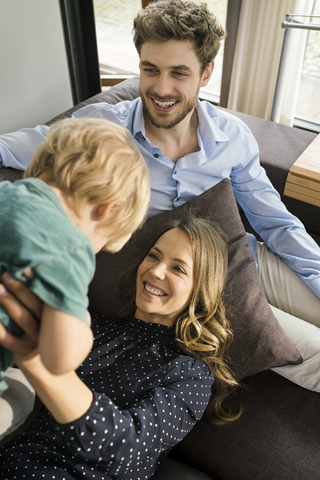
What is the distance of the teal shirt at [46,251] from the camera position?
66cm

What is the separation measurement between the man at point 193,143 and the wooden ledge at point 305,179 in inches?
7.6

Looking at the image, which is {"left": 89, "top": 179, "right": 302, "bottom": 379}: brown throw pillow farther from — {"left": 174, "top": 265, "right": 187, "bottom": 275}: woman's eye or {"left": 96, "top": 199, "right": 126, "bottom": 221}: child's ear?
{"left": 96, "top": 199, "right": 126, "bottom": 221}: child's ear

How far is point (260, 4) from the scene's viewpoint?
279 cm

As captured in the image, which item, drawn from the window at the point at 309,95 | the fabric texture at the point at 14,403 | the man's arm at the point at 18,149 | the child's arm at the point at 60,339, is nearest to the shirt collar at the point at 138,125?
the man's arm at the point at 18,149

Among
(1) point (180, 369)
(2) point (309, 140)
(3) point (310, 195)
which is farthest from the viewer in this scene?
(2) point (309, 140)

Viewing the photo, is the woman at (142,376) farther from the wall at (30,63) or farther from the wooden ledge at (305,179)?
the wall at (30,63)

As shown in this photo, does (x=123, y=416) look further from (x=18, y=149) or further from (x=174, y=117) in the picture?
(x=174, y=117)

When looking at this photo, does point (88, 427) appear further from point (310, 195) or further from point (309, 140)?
point (309, 140)

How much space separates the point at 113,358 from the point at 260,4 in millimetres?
2609

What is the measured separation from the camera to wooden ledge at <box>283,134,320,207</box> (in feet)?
6.34

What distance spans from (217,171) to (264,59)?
1.60 meters

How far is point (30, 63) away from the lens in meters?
2.12

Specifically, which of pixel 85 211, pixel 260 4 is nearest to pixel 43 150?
pixel 85 211

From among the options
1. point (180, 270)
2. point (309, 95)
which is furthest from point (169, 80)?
point (309, 95)
